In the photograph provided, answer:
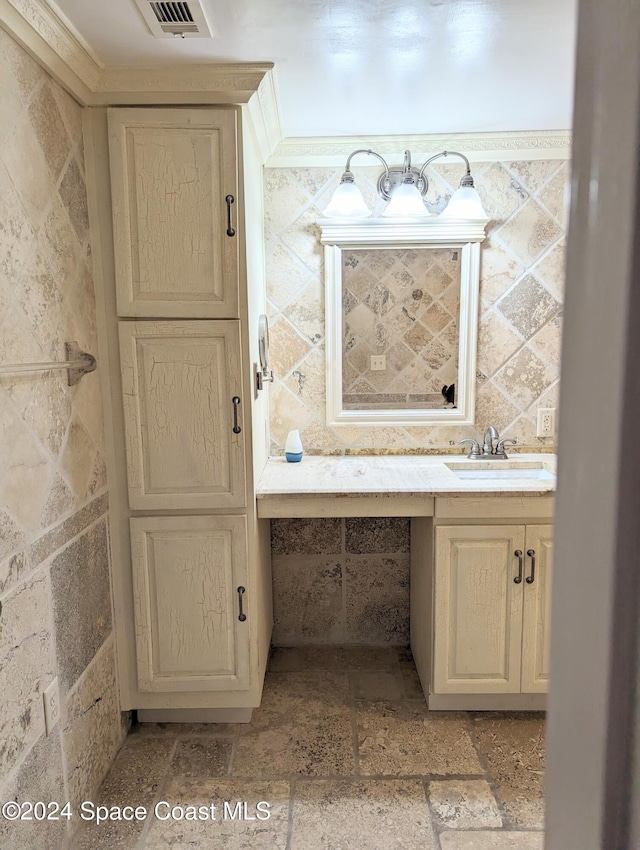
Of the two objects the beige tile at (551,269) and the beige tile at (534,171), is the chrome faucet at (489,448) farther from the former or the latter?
the beige tile at (534,171)

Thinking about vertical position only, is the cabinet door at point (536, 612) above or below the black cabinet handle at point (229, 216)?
below

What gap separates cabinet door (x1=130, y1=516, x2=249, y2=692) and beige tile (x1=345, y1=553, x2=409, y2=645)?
0.74m

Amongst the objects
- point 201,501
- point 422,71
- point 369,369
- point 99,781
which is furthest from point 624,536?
point 369,369

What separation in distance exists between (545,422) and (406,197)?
1149 millimetres

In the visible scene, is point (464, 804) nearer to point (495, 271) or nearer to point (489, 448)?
point (489, 448)

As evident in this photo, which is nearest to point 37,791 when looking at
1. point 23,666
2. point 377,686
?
point 23,666

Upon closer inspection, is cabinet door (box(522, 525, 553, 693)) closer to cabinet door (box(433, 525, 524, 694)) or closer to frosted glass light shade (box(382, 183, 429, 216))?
cabinet door (box(433, 525, 524, 694))

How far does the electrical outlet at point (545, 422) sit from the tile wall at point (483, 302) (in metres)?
0.03

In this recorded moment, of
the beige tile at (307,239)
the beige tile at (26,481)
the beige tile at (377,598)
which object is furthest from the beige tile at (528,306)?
the beige tile at (26,481)

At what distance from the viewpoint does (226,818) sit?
5.49ft

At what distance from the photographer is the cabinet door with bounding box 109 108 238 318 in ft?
5.84

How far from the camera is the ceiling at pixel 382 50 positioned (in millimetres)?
1438

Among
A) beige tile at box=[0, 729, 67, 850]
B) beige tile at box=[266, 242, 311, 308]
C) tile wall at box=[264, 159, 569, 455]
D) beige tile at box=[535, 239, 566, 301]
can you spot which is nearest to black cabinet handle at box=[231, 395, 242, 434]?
tile wall at box=[264, 159, 569, 455]

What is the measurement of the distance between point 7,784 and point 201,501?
91 cm
